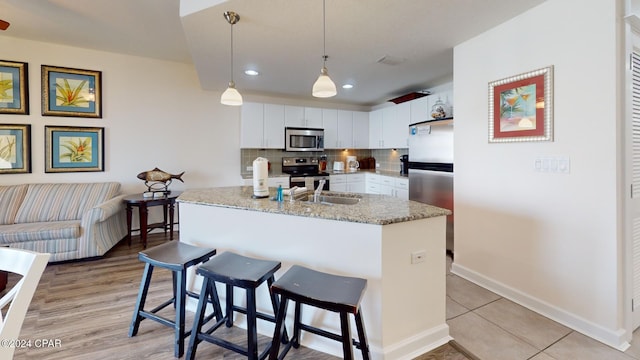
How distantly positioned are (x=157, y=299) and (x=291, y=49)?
2.63 m

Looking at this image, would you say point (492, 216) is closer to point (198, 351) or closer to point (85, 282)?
point (198, 351)

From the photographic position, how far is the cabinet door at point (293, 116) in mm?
4973

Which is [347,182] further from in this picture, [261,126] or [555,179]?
[555,179]

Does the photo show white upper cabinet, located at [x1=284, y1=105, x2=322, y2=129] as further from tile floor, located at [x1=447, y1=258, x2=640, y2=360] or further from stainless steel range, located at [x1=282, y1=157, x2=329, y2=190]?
tile floor, located at [x1=447, y1=258, x2=640, y2=360]


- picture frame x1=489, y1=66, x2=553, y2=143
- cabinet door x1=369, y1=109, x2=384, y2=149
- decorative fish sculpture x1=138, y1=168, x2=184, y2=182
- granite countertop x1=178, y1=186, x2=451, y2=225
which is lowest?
granite countertop x1=178, y1=186, x2=451, y2=225

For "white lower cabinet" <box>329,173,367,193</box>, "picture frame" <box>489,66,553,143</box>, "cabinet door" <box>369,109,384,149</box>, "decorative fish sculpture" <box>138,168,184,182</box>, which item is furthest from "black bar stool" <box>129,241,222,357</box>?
A: "cabinet door" <box>369,109,384,149</box>

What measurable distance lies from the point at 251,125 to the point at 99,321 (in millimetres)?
3341

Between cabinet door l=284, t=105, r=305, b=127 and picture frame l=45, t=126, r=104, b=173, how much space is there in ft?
8.87

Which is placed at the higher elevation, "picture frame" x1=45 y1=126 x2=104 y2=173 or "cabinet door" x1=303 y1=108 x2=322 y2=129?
"cabinet door" x1=303 y1=108 x2=322 y2=129

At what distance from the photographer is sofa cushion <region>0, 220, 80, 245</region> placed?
288 cm

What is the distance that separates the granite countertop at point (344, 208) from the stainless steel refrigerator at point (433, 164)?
1.31m

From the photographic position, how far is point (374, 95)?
16.3 feet

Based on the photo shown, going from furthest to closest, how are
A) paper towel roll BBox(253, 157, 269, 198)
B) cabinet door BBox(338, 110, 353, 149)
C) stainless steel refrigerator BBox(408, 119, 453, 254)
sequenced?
cabinet door BBox(338, 110, 353, 149) < stainless steel refrigerator BBox(408, 119, 453, 254) < paper towel roll BBox(253, 157, 269, 198)

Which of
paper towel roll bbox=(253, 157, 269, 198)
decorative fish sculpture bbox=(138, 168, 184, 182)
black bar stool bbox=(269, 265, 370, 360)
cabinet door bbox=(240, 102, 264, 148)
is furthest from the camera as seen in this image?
cabinet door bbox=(240, 102, 264, 148)
